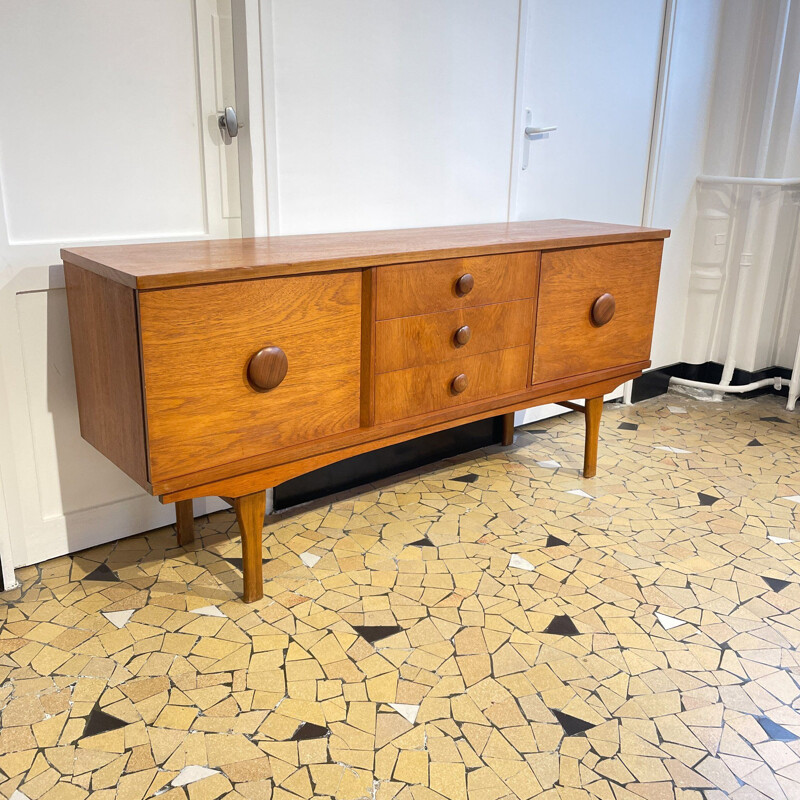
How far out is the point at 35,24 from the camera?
1.85 meters

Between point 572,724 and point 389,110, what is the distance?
180 centimetres

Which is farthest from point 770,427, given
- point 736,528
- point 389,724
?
point 389,724

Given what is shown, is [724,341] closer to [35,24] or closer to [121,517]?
[121,517]

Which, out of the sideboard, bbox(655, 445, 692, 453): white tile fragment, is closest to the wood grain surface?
the sideboard

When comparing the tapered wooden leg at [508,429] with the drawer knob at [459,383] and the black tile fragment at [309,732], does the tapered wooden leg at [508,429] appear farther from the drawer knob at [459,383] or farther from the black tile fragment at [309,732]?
the black tile fragment at [309,732]

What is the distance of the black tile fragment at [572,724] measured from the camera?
160 centimetres

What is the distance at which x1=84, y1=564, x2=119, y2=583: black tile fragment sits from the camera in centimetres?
210

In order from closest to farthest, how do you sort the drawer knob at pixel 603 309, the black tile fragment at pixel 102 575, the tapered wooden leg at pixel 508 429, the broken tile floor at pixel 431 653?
the broken tile floor at pixel 431 653 → the black tile fragment at pixel 102 575 → the drawer knob at pixel 603 309 → the tapered wooden leg at pixel 508 429

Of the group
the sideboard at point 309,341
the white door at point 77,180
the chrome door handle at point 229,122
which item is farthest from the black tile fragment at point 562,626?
the chrome door handle at point 229,122

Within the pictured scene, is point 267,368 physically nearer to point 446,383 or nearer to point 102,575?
point 446,383

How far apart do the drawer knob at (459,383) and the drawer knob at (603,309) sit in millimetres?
545

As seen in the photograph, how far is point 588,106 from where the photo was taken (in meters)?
3.03

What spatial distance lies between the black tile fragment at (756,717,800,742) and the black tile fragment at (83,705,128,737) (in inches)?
49.9

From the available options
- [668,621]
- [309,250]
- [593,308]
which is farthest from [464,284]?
[668,621]
